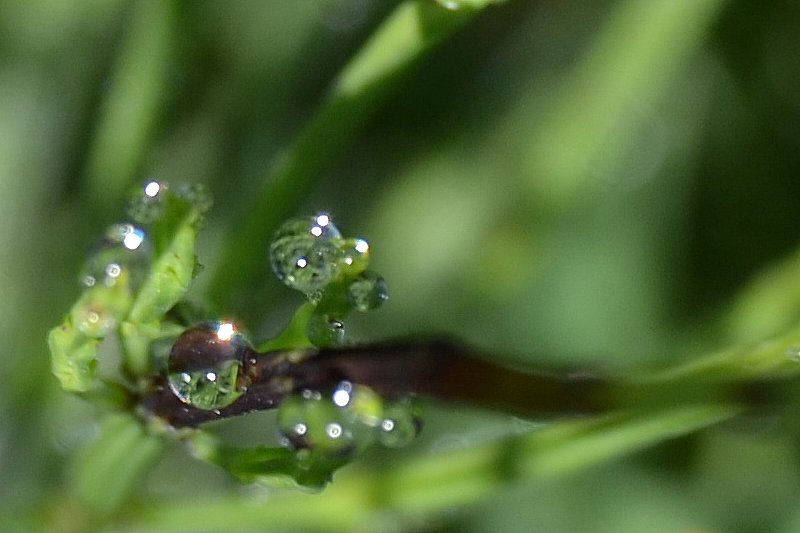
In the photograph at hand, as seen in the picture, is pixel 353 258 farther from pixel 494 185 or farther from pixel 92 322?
pixel 494 185

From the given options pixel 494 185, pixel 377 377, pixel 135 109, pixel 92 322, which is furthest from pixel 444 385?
pixel 494 185

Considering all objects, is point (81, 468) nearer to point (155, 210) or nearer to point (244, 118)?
point (155, 210)

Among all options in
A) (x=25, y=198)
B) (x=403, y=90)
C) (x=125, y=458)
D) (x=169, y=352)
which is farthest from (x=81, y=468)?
(x=403, y=90)

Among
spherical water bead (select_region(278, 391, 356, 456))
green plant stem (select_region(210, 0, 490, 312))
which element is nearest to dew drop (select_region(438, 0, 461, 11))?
green plant stem (select_region(210, 0, 490, 312))

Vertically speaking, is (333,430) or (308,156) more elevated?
(308,156)

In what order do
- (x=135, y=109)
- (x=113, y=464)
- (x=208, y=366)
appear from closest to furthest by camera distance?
(x=208, y=366) < (x=113, y=464) < (x=135, y=109)
